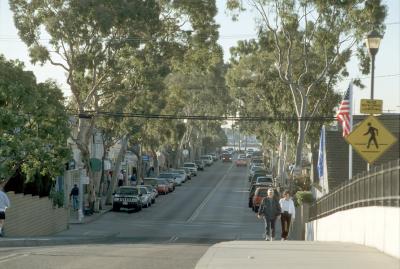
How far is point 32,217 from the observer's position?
33.8 meters

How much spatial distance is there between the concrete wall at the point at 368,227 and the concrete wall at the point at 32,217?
1165 cm

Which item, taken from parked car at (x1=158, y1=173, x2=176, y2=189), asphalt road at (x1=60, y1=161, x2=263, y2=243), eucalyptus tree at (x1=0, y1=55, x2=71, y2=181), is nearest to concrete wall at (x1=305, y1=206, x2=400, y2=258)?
asphalt road at (x1=60, y1=161, x2=263, y2=243)

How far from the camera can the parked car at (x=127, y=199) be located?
53.8 metres

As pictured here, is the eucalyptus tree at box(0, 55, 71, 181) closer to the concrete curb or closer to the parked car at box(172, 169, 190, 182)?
the concrete curb

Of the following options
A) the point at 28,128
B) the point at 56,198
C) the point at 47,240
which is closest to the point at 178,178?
the point at 56,198

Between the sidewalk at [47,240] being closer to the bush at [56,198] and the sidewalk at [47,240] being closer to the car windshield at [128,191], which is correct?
the bush at [56,198]

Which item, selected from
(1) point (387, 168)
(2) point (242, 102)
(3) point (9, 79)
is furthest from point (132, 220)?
(1) point (387, 168)

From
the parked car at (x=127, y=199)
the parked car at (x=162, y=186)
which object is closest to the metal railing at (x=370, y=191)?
the parked car at (x=127, y=199)

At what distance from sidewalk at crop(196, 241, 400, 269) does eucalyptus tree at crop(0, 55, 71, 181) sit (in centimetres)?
1501

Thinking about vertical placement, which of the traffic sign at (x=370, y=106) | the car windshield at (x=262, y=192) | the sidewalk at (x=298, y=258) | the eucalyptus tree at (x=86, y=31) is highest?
the eucalyptus tree at (x=86, y=31)

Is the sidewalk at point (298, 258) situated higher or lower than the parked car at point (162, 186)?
higher

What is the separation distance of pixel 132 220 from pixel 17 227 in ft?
56.8

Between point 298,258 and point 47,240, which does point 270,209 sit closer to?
point 47,240

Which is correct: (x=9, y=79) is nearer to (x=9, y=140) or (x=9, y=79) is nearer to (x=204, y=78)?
(x=9, y=140)
